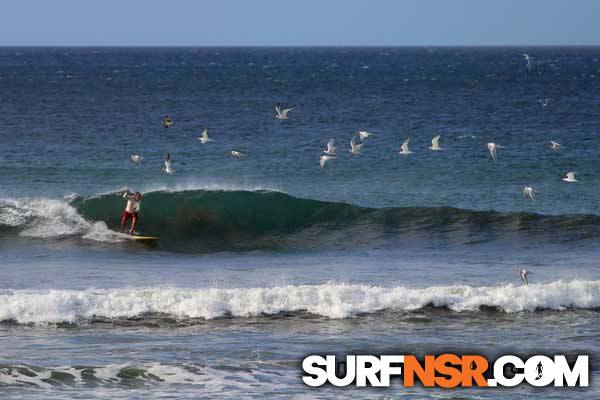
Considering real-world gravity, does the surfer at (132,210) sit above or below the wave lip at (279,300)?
above

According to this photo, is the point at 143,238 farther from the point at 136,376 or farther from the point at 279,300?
the point at 136,376

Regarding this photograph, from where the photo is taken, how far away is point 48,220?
35.2m

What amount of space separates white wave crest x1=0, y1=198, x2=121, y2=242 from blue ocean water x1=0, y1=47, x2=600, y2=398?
0.11m

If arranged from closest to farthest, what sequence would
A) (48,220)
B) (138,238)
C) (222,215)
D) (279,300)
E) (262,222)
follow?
(279,300) → (138,238) → (48,220) → (262,222) → (222,215)

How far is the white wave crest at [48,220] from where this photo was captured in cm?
3350

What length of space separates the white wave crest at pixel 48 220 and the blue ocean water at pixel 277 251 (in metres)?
0.11

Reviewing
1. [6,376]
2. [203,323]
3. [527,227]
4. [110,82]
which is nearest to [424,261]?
[527,227]

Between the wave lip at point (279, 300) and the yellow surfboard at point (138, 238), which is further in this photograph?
the yellow surfboard at point (138, 238)

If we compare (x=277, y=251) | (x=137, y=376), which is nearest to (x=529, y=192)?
(x=277, y=251)

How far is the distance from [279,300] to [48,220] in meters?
13.7

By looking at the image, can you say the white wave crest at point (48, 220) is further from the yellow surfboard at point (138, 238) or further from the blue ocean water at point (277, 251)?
the yellow surfboard at point (138, 238)

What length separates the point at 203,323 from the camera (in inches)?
890

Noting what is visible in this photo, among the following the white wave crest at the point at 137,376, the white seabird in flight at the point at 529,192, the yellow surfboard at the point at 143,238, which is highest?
the white seabird in flight at the point at 529,192

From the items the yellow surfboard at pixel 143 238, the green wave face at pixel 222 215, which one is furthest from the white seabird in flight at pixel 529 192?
the yellow surfboard at pixel 143 238
